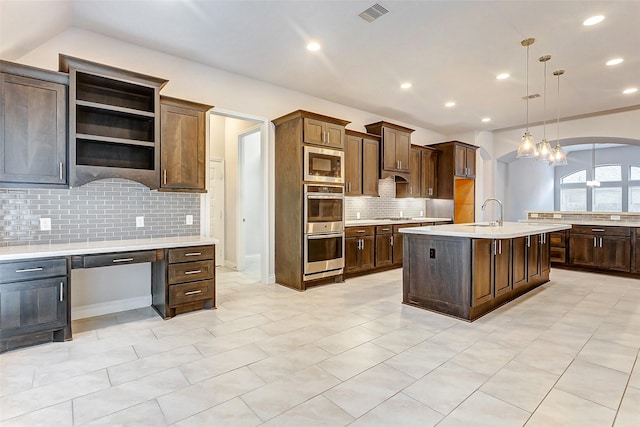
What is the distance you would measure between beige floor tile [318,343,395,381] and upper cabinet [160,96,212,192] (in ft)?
8.05

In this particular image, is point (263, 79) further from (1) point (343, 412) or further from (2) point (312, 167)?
(1) point (343, 412)

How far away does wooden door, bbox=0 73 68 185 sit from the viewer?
107 inches

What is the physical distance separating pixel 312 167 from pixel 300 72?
4.27 feet

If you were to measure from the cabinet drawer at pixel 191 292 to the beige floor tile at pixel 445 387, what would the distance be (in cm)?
236

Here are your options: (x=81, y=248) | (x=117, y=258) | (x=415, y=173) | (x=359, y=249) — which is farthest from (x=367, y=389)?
(x=415, y=173)

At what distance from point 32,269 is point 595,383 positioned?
167 inches

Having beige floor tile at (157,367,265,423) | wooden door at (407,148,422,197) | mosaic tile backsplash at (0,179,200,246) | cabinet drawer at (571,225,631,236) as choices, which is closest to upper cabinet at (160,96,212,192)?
mosaic tile backsplash at (0,179,200,246)

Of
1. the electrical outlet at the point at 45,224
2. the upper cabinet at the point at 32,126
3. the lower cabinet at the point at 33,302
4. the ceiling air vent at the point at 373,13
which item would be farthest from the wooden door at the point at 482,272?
the electrical outlet at the point at 45,224

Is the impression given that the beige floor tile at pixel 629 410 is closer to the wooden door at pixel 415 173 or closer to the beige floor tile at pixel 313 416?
the beige floor tile at pixel 313 416

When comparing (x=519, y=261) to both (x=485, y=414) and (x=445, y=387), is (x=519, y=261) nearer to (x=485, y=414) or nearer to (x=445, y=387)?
(x=445, y=387)

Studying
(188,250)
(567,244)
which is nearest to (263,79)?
(188,250)

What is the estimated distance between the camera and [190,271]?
3461 mm

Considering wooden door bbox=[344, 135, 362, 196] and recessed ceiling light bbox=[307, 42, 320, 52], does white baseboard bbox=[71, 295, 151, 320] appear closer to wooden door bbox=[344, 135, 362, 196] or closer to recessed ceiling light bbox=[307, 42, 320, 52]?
wooden door bbox=[344, 135, 362, 196]

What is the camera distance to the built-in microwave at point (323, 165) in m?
4.55
